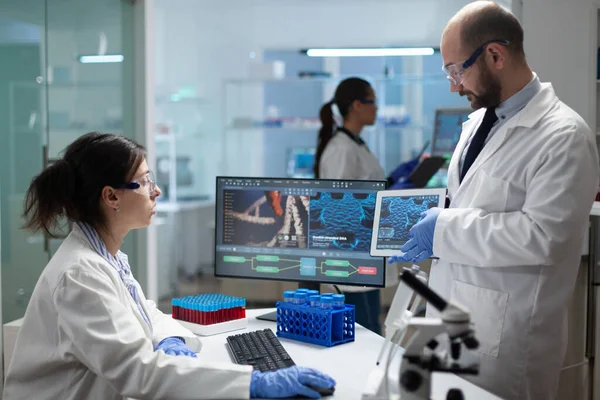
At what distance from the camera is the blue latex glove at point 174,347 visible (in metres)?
1.75

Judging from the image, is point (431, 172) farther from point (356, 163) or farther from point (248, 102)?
point (248, 102)

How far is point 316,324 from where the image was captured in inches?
78.8

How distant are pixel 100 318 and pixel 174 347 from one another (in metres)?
0.34

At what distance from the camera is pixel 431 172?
4059mm

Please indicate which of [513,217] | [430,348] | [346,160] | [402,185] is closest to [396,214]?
[513,217]

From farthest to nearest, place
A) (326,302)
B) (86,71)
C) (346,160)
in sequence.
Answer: (346,160) → (86,71) → (326,302)

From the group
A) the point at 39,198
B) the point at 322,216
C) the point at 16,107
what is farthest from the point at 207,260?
the point at 39,198

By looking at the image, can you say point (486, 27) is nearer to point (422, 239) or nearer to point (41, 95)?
point (422, 239)

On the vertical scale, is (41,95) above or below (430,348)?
above

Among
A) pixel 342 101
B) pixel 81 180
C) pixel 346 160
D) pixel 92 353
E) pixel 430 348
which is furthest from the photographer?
pixel 342 101

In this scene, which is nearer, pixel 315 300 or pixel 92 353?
pixel 92 353

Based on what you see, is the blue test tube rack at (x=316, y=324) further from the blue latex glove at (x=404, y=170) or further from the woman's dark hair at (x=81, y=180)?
the blue latex glove at (x=404, y=170)

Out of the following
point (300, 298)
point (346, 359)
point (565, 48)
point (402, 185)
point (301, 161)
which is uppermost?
point (565, 48)

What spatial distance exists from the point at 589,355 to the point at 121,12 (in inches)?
122
